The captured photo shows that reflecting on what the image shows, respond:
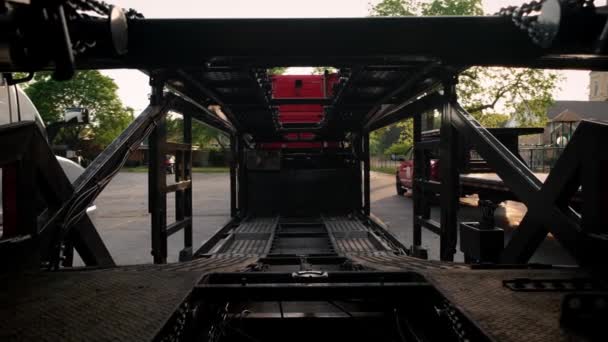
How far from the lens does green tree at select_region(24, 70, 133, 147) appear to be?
151ft

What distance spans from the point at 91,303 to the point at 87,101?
180 ft

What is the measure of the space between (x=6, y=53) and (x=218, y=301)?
1511mm

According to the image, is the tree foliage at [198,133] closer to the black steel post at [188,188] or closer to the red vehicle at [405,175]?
the red vehicle at [405,175]

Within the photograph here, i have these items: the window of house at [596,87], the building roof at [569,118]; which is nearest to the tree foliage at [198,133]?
the building roof at [569,118]

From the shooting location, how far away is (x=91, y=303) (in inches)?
79.7

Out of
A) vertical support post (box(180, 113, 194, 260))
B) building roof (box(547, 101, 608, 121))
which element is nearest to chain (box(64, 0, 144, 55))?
vertical support post (box(180, 113, 194, 260))

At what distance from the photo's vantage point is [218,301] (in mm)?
2303

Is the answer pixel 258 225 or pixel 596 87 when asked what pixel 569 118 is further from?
pixel 596 87

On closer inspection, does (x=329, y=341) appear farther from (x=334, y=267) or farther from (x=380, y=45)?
(x=334, y=267)

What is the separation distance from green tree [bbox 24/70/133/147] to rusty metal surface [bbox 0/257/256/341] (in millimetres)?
48351

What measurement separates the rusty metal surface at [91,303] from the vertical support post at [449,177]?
2136mm

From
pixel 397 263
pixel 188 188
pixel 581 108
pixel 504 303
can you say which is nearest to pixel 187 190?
pixel 188 188

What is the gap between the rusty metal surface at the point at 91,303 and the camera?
5.61ft

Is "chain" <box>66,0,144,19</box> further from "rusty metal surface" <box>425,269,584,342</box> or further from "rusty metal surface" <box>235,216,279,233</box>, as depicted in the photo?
"rusty metal surface" <box>235,216,279,233</box>
